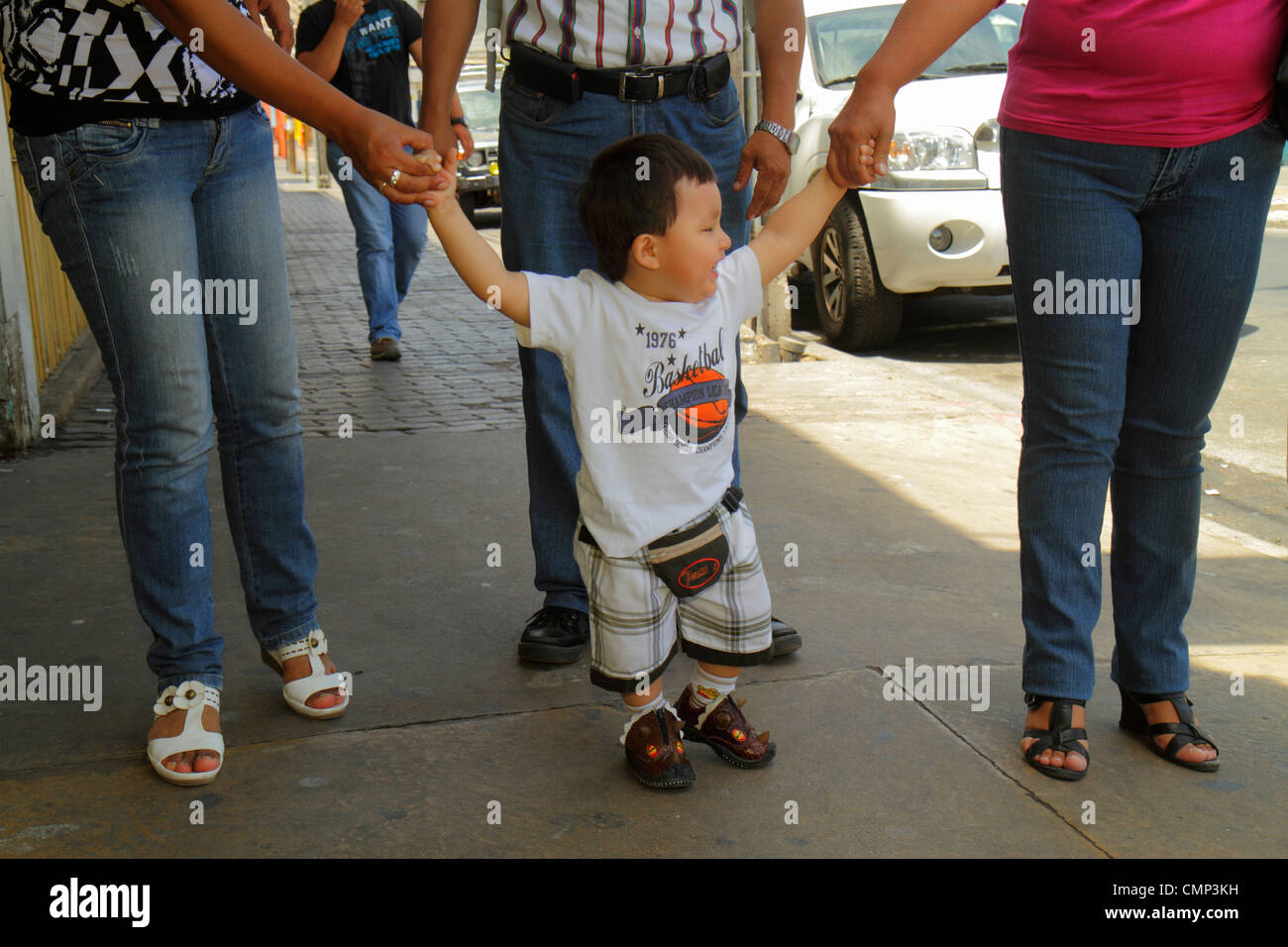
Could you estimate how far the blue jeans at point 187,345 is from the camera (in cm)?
259

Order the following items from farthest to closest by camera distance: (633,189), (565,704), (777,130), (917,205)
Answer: (917,205)
(777,130)
(565,704)
(633,189)

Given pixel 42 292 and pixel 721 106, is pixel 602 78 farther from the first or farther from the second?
pixel 42 292

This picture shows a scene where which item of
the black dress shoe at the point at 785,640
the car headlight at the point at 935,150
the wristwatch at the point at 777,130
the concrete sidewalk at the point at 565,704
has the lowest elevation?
the concrete sidewalk at the point at 565,704

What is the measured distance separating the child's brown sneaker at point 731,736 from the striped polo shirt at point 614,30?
1.47 m

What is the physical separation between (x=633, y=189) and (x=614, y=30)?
75cm

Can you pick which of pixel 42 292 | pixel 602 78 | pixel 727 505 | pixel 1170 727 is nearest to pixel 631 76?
pixel 602 78

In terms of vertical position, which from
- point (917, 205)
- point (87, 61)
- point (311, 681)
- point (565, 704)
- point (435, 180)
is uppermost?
point (87, 61)

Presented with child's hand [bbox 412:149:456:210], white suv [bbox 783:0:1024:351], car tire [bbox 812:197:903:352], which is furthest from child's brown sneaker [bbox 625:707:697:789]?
car tire [bbox 812:197:903:352]

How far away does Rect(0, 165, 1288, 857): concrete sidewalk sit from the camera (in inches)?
99.3

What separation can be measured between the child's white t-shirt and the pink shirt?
0.82m

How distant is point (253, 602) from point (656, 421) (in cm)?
106

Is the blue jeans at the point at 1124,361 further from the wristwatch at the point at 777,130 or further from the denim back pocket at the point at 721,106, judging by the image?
the denim back pocket at the point at 721,106

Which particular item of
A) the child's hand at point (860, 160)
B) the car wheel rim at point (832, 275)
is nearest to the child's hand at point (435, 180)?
the child's hand at point (860, 160)

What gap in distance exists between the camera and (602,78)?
124 inches
